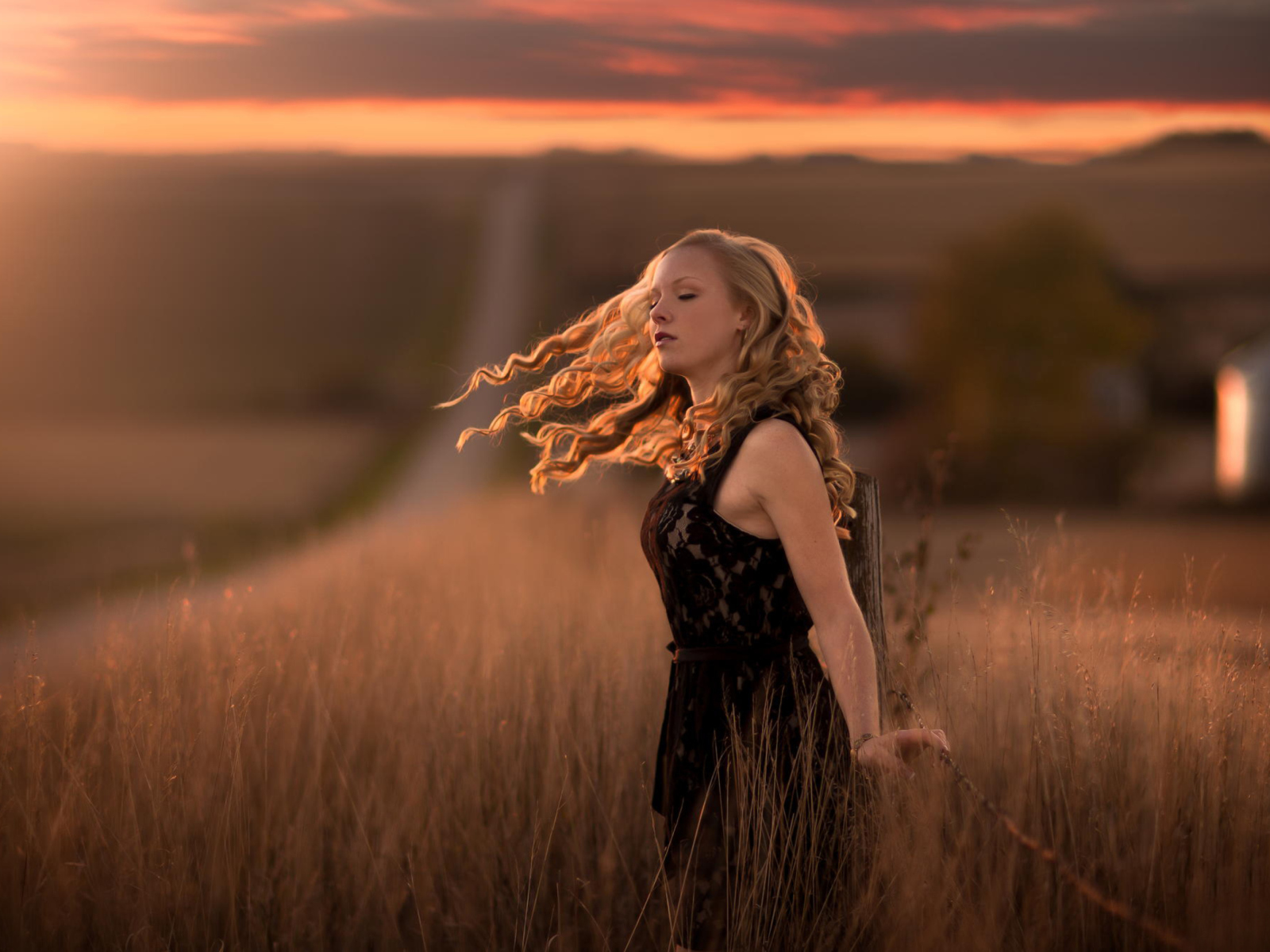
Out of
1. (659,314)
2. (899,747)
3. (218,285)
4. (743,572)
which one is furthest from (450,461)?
(218,285)

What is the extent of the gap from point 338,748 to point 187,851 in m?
1.02

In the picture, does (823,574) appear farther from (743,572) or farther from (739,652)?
(739,652)

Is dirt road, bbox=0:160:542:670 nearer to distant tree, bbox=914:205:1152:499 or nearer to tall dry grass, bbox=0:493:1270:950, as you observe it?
tall dry grass, bbox=0:493:1270:950

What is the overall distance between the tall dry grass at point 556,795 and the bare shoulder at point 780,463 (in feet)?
2.56

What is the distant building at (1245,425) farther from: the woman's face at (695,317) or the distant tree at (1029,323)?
the woman's face at (695,317)

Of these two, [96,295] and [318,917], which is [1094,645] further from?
[96,295]

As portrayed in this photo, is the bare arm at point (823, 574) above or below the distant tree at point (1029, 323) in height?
below

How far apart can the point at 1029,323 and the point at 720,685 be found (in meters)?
52.0

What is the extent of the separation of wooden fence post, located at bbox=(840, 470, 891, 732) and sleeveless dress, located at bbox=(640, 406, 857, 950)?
565 mm

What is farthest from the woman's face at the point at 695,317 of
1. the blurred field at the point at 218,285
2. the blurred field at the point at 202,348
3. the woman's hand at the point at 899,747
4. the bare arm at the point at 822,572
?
the blurred field at the point at 218,285

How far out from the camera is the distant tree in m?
49.4

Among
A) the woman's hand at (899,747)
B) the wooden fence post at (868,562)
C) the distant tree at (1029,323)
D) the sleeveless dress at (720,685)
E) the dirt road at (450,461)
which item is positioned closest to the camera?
the woman's hand at (899,747)

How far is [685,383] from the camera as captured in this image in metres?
3.31

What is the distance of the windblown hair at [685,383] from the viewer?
2.77m
